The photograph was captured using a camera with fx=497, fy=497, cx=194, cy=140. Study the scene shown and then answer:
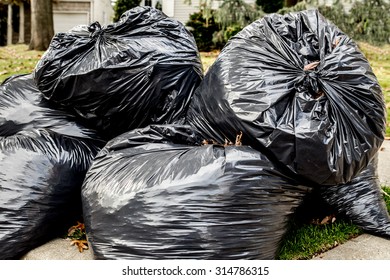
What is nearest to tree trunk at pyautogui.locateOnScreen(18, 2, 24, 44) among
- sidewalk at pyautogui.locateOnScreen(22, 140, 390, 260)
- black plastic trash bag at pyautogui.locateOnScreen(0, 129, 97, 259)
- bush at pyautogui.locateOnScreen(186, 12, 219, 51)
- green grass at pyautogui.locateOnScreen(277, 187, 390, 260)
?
bush at pyautogui.locateOnScreen(186, 12, 219, 51)

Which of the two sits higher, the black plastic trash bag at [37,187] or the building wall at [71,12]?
the building wall at [71,12]

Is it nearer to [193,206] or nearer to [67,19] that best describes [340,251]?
[193,206]

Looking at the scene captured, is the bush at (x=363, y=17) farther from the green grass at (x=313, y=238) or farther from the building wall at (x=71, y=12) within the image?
the building wall at (x=71, y=12)

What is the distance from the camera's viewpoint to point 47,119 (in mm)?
2760

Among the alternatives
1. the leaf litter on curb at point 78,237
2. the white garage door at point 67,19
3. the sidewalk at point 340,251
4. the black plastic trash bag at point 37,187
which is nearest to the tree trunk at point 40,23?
the white garage door at point 67,19

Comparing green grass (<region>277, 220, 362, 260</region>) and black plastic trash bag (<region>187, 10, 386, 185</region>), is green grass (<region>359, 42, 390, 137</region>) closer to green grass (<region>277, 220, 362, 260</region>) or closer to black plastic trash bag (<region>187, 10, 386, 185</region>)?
green grass (<region>277, 220, 362, 260</region>)

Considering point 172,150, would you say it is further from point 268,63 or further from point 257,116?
point 268,63

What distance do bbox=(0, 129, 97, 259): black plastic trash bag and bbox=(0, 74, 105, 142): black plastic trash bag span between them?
5.1 inches

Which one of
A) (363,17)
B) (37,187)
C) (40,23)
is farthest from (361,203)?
(40,23)

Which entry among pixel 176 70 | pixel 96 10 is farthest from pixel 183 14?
pixel 176 70

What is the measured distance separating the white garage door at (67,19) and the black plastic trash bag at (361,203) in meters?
16.9

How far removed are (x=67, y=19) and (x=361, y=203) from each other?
57.2ft

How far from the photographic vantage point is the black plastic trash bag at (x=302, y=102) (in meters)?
2.01

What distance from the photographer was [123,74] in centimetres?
258
